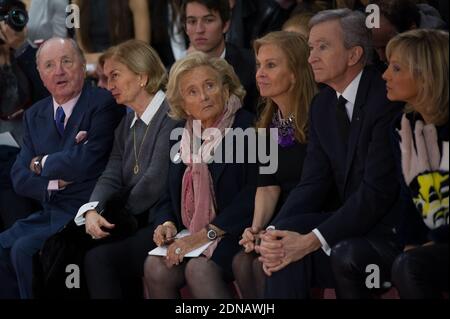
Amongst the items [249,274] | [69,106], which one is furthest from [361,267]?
[69,106]

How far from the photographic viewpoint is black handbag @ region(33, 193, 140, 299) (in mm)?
5438

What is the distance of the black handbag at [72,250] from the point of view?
5.44 meters

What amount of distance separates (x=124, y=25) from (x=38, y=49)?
566mm

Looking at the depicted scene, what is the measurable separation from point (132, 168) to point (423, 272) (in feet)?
6.30

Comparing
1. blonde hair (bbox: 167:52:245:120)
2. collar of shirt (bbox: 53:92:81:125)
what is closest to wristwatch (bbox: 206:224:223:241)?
blonde hair (bbox: 167:52:245:120)

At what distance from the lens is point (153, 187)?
18.0ft

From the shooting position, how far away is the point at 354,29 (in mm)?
4961

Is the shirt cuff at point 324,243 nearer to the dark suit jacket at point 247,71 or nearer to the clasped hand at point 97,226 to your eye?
the dark suit jacket at point 247,71

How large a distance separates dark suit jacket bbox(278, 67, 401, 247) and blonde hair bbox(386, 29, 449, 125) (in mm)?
250

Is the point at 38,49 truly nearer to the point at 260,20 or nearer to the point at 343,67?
the point at 260,20

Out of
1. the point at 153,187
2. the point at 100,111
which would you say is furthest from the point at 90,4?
the point at 153,187

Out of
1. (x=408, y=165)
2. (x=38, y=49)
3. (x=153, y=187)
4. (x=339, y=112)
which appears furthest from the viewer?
(x=38, y=49)

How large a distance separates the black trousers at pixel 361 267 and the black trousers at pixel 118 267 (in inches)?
47.4

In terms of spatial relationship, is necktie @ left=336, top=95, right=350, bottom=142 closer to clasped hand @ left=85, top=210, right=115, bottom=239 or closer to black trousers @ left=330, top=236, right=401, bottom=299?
black trousers @ left=330, top=236, right=401, bottom=299
